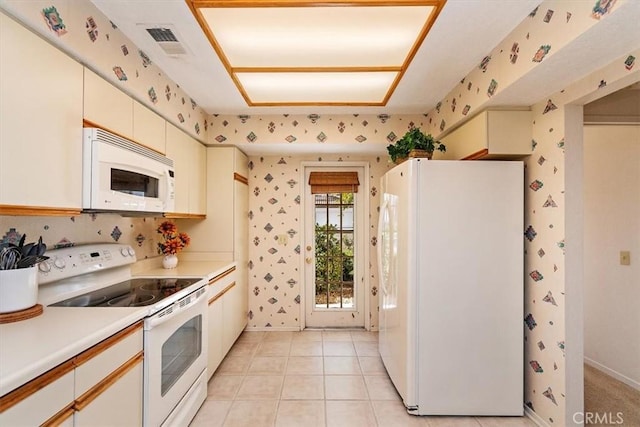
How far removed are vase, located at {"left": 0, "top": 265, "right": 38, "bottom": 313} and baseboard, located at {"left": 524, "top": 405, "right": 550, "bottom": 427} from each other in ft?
9.36

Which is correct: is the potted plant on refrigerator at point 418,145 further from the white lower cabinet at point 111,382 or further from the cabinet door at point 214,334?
the white lower cabinet at point 111,382

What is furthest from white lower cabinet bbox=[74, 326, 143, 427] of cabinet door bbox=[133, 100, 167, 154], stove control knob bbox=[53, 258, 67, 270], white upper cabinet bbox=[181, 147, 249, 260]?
white upper cabinet bbox=[181, 147, 249, 260]

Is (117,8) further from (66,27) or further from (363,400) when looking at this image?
(363,400)

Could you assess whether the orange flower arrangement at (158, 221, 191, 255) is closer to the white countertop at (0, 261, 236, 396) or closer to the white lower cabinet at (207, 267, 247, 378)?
the white lower cabinet at (207, 267, 247, 378)

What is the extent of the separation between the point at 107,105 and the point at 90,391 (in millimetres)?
1382

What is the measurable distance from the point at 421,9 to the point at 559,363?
2.16 meters

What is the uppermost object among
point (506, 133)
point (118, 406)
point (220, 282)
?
point (506, 133)

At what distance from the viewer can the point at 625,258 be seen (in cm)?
258

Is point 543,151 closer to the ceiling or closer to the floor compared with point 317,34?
closer to the floor

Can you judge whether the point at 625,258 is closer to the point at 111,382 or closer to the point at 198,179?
the point at 111,382

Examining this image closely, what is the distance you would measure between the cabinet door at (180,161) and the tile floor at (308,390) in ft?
4.85

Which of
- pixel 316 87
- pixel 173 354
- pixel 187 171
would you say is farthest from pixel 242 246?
pixel 316 87

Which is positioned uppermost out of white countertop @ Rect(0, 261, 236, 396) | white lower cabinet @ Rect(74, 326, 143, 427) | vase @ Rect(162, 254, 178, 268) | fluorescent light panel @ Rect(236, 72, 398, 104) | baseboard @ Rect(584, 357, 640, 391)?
fluorescent light panel @ Rect(236, 72, 398, 104)

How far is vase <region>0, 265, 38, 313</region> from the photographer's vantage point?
1.26m
